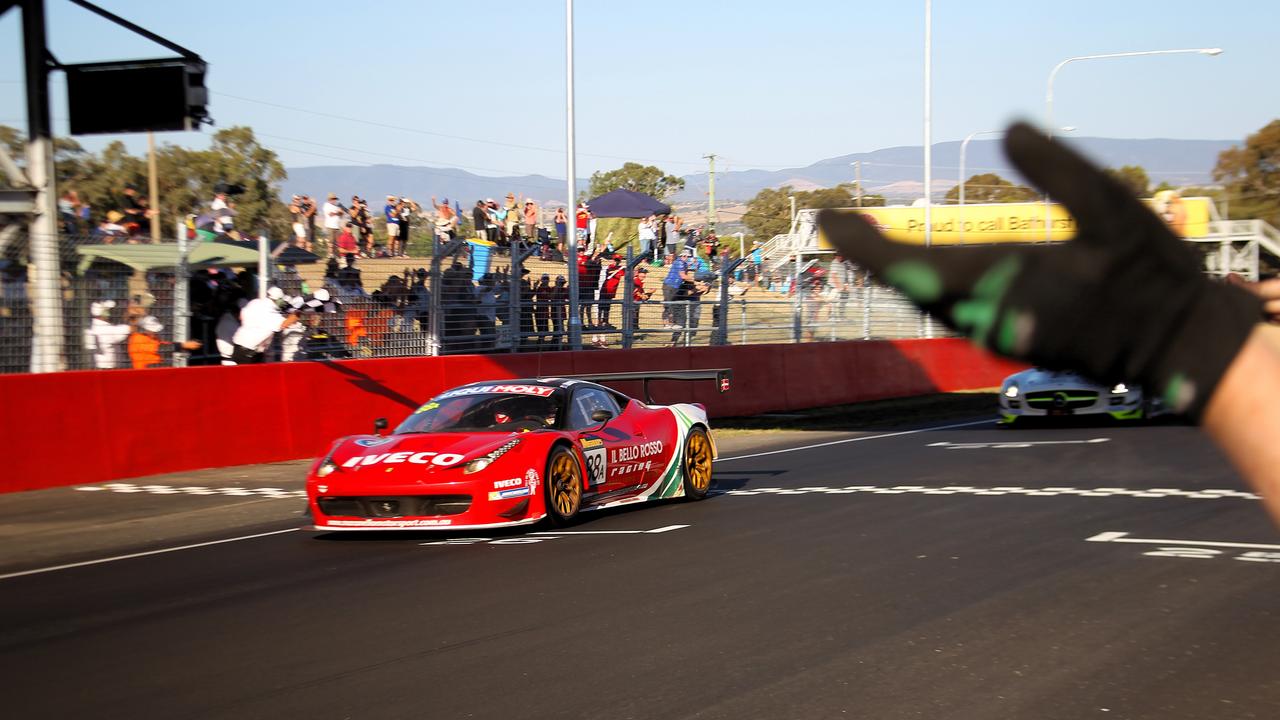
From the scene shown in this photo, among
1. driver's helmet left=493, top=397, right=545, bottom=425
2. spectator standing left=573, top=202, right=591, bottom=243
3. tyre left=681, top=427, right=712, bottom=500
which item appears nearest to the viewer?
driver's helmet left=493, top=397, right=545, bottom=425

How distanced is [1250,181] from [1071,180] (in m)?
1.78

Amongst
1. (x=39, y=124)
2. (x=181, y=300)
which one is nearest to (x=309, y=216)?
(x=39, y=124)

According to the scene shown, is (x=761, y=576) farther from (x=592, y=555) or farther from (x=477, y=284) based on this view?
(x=477, y=284)

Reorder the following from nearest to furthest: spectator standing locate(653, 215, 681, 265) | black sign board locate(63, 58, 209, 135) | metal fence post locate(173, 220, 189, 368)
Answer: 1. metal fence post locate(173, 220, 189, 368)
2. black sign board locate(63, 58, 209, 135)
3. spectator standing locate(653, 215, 681, 265)

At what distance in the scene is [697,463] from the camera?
1295 centimetres

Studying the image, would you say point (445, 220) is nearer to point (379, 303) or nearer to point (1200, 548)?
point (379, 303)

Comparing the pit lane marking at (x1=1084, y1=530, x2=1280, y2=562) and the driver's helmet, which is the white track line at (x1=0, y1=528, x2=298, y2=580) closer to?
the driver's helmet

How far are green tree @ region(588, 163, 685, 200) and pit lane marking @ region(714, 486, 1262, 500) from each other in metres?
74.5

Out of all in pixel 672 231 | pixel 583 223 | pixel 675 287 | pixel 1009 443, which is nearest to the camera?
pixel 1009 443

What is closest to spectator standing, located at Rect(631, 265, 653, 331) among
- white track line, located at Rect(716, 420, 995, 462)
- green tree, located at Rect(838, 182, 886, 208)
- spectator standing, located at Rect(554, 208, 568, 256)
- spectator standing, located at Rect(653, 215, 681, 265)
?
spectator standing, located at Rect(554, 208, 568, 256)

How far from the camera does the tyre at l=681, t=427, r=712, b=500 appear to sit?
12758 mm

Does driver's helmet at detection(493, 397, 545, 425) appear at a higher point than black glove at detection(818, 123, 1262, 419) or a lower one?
lower

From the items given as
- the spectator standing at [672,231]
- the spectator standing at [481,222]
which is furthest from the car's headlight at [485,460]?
the spectator standing at [672,231]

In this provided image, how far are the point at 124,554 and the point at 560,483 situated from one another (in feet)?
11.3
